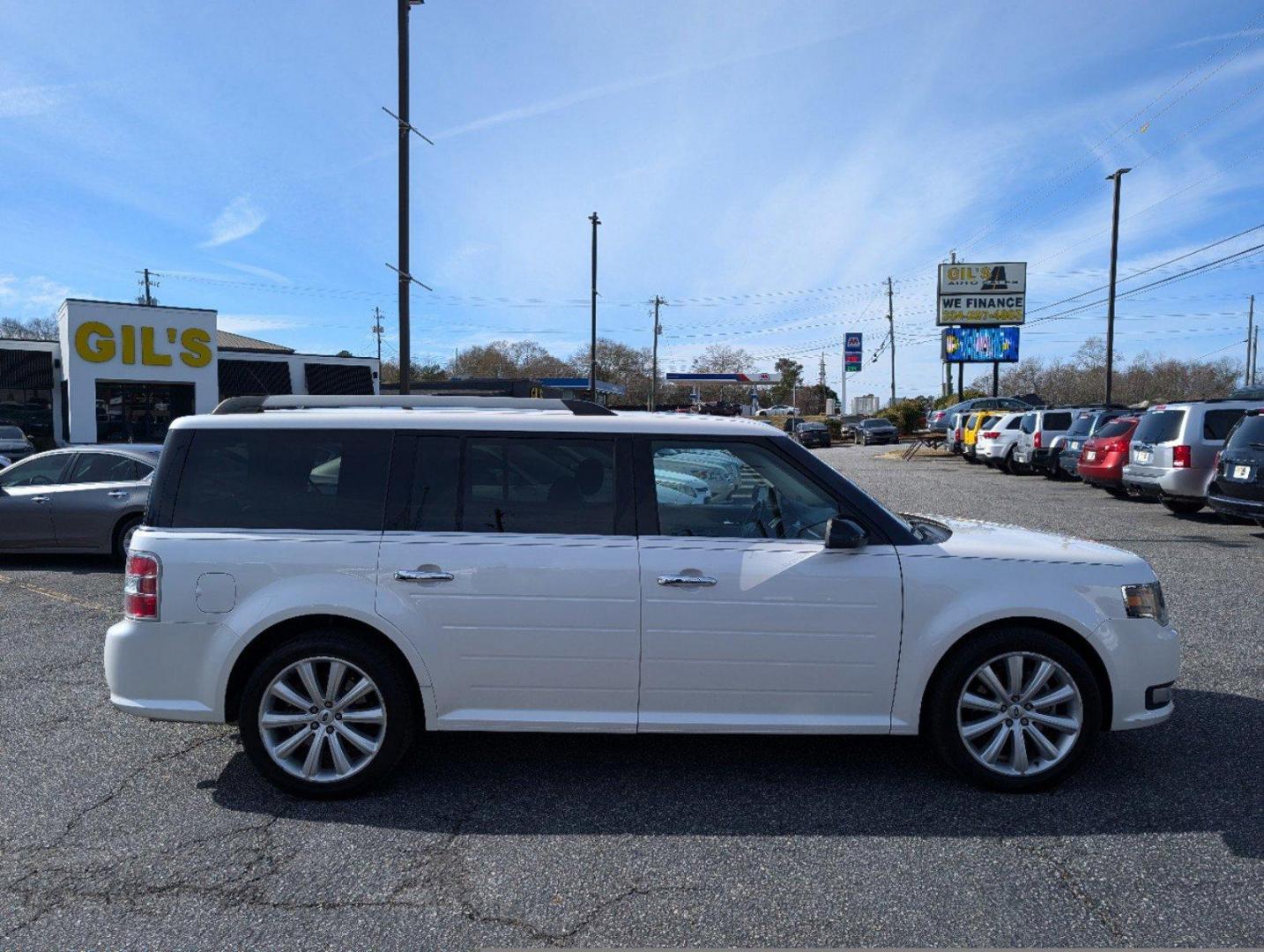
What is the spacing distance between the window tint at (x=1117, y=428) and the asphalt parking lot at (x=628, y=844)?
13.7 metres

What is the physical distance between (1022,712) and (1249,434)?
31.6 feet

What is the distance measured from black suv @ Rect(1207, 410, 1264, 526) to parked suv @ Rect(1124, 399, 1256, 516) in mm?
2217

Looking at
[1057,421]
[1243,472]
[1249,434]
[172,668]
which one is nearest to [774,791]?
[172,668]

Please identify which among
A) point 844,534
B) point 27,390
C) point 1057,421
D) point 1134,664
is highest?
point 27,390

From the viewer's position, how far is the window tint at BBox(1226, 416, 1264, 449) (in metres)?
11.3

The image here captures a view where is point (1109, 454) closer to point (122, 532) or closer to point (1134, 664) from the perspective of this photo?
point (1134, 664)

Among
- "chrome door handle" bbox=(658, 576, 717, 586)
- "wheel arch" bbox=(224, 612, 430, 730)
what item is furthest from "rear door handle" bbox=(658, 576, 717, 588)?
"wheel arch" bbox=(224, 612, 430, 730)

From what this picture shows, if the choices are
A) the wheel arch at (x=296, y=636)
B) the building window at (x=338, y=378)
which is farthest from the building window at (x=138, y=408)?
the wheel arch at (x=296, y=636)

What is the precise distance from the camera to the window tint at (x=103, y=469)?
33.4ft

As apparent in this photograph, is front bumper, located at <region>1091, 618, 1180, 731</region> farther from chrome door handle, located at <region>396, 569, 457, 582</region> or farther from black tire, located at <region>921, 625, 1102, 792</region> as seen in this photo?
chrome door handle, located at <region>396, 569, 457, 582</region>

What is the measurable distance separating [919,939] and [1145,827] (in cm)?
143

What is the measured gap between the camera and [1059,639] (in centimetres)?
415

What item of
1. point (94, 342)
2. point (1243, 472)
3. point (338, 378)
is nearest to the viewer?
point (1243, 472)

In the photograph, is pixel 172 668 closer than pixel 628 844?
No
